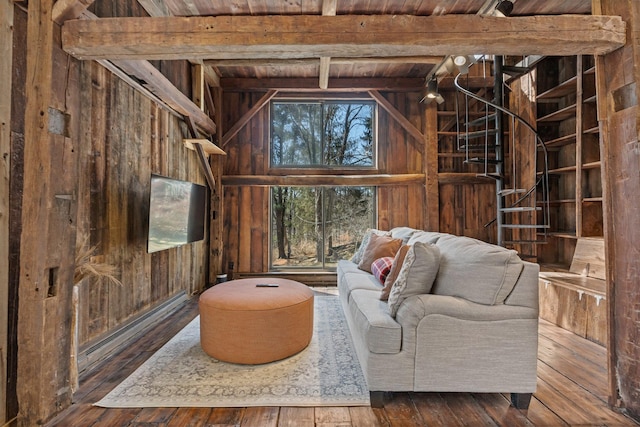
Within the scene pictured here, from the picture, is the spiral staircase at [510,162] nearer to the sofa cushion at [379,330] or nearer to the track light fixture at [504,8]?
the track light fixture at [504,8]

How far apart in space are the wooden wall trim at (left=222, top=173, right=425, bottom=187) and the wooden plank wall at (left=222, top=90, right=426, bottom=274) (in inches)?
5.0

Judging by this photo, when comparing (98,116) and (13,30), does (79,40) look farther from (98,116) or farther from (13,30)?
(98,116)

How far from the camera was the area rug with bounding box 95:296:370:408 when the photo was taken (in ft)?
6.10

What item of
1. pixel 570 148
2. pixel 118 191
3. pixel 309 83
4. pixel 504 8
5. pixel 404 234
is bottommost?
pixel 404 234

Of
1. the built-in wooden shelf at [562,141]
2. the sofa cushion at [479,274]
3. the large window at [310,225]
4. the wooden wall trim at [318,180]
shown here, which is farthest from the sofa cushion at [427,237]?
the built-in wooden shelf at [562,141]

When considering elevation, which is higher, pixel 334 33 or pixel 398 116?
pixel 398 116

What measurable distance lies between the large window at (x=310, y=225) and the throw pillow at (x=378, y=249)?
4.82ft

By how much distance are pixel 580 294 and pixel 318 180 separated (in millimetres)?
3363

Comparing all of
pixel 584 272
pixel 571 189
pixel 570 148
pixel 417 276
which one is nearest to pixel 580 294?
pixel 584 272

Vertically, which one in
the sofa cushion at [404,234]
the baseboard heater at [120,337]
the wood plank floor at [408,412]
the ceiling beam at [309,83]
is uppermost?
the ceiling beam at [309,83]

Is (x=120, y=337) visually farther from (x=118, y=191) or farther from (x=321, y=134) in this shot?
(x=321, y=134)

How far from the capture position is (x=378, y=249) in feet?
11.3

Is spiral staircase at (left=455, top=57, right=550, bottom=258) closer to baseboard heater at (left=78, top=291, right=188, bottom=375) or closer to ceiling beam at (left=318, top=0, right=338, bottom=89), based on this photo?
ceiling beam at (left=318, top=0, right=338, bottom=89)

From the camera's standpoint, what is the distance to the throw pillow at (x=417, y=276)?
1.93 metres
